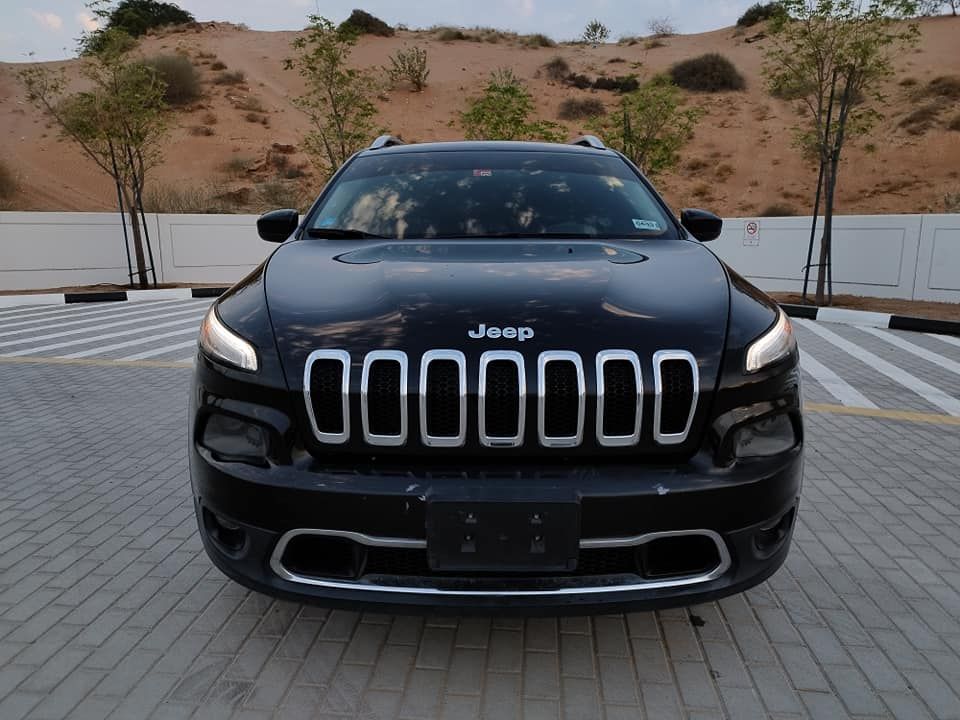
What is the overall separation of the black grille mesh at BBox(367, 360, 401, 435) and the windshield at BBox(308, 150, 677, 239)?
1.27m

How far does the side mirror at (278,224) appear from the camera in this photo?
11.1ft

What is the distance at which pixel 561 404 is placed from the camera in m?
1.87

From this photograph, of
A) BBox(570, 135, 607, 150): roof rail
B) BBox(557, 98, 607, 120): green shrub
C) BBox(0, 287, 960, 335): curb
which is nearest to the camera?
BBox(570, 135, 607, 150): roof rail

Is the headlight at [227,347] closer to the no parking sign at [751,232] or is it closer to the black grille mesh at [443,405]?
the black grille mesh at [443,405]

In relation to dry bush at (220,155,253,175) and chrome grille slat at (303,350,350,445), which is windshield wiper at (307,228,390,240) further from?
dry bush at (220,155,253,175)

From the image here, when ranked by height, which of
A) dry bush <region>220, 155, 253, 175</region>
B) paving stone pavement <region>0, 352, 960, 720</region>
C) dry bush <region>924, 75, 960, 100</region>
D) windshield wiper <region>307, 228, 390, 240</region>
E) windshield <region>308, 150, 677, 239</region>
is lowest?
paving stone pavement <region>0, 352, 960, 720</region>

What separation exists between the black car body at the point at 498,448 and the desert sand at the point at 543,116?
21.7 metres

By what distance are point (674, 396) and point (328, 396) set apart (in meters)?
0.95

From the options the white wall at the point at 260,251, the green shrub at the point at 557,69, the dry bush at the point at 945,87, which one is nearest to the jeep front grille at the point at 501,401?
the white wall at the point at 260,251

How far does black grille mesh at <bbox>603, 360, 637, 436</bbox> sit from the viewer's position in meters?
1.87

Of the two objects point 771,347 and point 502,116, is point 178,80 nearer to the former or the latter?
point 502,116

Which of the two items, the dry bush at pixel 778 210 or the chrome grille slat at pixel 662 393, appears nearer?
the chrome grille slat at pixel 662 393

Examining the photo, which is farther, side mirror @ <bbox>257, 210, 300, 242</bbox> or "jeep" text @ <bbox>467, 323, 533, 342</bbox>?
side mirror @ <bbox>257, 210, 300, 242</bbox>

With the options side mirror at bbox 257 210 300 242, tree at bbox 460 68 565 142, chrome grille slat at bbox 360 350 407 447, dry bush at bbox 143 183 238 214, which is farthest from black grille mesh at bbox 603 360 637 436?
dry bush at bbox 143 183 238 214
